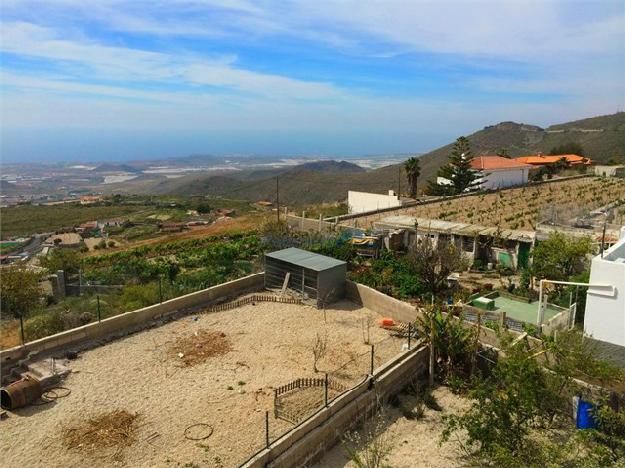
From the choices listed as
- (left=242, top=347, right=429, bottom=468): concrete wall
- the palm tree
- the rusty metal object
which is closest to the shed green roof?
(left=242, top=347, right=429, bottom=468): concrete wall

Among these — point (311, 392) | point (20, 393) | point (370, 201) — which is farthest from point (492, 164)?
point (20, 393)

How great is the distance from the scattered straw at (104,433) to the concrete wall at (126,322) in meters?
3.42

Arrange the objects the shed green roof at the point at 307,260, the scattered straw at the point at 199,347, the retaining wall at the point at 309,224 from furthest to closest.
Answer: the retaining wall at the point at 309,224, the shed green roof at the point at 307,260, the scattered straw at the point at 199,347

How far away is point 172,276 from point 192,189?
131212 millimetres

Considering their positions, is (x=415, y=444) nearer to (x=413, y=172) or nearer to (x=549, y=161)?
(x=413, y=172)

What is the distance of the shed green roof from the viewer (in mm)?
16719

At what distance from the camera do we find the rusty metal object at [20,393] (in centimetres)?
1012

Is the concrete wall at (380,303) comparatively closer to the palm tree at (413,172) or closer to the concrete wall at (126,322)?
the concrete wall at (126,322)

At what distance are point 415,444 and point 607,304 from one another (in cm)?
578

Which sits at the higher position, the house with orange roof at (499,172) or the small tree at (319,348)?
the house with orange roof at (499,172)

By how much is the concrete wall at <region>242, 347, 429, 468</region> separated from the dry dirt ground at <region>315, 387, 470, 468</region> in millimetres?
328

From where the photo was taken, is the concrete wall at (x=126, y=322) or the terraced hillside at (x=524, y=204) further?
the terraced hillside at (x=524, y=204)

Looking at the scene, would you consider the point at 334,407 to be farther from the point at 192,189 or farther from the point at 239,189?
the point at 192,189

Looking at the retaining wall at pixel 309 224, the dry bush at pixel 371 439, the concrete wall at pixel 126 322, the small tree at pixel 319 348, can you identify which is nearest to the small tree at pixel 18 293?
the concrete wall at pixel 126 322
